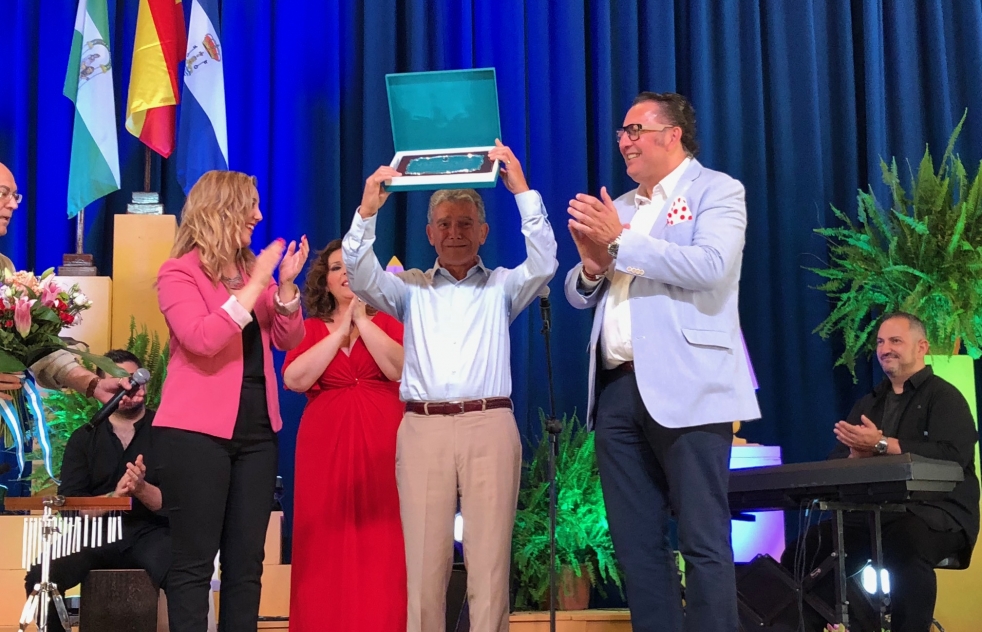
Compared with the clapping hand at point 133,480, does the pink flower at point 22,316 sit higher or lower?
higher

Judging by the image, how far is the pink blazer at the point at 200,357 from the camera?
9.21 feet

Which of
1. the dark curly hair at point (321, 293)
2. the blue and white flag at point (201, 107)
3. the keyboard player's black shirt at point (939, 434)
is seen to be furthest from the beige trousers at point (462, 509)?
the blue and white flag at point (201, 107)

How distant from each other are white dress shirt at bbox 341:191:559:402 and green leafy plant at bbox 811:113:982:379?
250 cm

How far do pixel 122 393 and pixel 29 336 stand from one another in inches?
11.4

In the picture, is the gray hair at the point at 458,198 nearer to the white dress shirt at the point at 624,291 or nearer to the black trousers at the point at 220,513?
the white dress shirt at the point at 624,291

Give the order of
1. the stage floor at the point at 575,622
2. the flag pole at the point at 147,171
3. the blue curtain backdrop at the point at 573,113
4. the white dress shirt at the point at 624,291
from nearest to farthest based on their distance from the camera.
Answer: the white dress shirt at the point at 624,291 → the stage floor at the point at 575,622 → the flag pole at the point at 147,171 → the blue curtain backdrop at the point at 573,113

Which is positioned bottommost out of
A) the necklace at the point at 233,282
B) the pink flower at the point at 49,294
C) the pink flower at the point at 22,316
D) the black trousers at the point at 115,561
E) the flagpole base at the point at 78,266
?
the black trousers at the point at 115,561

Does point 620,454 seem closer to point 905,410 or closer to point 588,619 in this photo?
point 588,619

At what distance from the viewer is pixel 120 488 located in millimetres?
3613

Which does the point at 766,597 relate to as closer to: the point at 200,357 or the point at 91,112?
the point at 200,357

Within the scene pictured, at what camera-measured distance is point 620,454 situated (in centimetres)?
270

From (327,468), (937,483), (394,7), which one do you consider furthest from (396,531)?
(394,7)

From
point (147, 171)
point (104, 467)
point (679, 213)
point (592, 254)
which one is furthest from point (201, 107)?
point (679, 213)

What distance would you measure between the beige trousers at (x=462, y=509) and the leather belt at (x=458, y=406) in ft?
0.05
